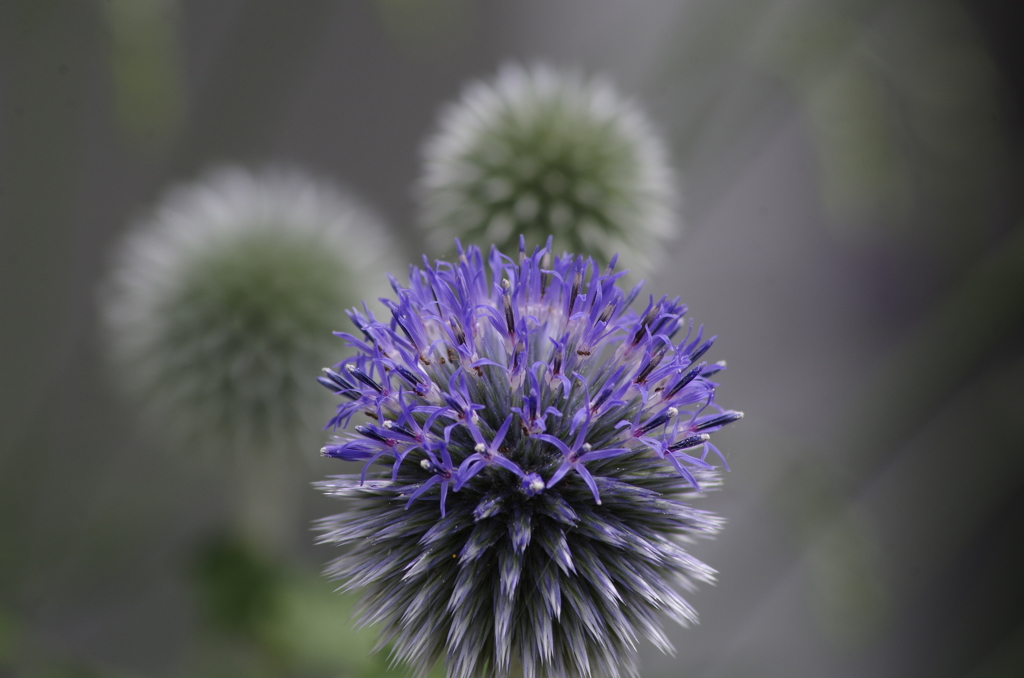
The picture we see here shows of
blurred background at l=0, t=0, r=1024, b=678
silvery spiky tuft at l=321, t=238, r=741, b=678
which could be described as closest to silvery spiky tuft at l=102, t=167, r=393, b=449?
blurred background at l=0, t=0, r=1024, b=678

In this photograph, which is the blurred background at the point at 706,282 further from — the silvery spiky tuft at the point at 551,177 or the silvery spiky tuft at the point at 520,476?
the silvery spiky tuft at the point at 520,476

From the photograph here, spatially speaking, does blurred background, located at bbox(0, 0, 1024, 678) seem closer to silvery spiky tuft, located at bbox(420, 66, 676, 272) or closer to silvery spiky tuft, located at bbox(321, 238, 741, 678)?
silvery spiky tuft, located at bbox(420, 66, 676, 272)

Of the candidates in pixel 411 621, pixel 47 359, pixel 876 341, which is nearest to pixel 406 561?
pixel 411 621

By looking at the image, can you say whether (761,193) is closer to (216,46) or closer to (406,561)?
(216,46)

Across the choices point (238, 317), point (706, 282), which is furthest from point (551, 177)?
point (706, 282)

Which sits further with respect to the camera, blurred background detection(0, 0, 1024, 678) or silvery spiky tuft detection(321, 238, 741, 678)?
blurred background detection(0, 0, 1024, 678)
